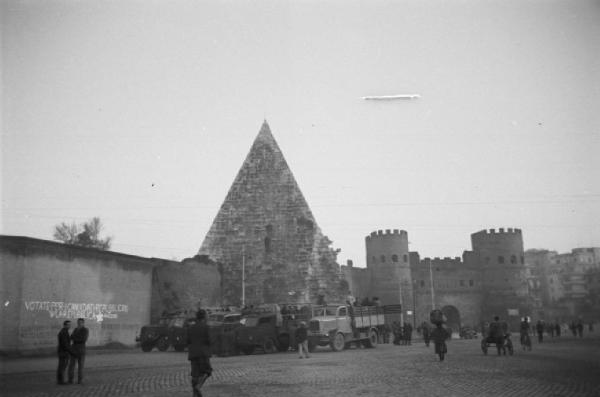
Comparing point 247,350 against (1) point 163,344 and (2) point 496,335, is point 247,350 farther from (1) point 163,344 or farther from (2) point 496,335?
(2) point 496,335

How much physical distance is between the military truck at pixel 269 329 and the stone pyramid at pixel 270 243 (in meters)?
8.12

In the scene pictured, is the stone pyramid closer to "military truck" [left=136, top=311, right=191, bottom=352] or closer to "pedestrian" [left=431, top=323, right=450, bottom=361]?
"military truck" [left=136, top=311, right=191, bottom=352]

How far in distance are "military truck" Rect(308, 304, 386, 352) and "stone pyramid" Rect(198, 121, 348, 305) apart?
6260 millimetres

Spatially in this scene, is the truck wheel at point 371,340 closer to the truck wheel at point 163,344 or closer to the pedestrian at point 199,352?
the truck wheel at point 163,344

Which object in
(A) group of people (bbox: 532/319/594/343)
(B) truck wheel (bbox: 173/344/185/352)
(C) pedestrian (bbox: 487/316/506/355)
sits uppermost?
(C) pedestrian (bbox: 487/316/506/355)

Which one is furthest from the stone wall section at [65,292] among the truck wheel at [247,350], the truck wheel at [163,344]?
the truck wheel at [247,350]

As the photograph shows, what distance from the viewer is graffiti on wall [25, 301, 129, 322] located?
18773 millimetres

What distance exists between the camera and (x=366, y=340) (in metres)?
21.3

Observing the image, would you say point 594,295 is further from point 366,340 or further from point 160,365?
point 160,365

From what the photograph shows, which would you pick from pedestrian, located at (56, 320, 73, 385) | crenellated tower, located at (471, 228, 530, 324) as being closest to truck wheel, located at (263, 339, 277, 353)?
pedestrian, located at (56, 320, 73, 385)

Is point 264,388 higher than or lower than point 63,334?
lower

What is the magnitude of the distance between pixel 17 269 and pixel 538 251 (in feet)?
288

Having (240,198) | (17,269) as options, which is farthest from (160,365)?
(240,198)

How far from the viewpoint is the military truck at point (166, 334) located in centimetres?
2033
